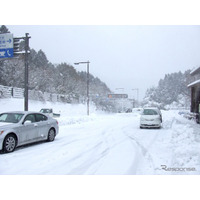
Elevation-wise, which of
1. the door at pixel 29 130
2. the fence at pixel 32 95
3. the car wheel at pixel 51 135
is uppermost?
the fence at pixel 32 95

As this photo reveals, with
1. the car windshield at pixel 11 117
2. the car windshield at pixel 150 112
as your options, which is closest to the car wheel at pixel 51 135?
the car windshield at pixel 11 117

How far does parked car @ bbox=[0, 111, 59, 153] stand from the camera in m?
7.21

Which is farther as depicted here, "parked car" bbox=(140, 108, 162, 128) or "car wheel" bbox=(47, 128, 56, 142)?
"parked car" bbox=(140, 108, 162, 128)

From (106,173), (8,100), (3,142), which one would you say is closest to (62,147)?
(3,142)

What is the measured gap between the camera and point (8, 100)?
25.4 metres

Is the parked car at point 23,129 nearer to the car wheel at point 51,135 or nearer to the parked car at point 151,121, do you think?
the car wheel at point 51,135

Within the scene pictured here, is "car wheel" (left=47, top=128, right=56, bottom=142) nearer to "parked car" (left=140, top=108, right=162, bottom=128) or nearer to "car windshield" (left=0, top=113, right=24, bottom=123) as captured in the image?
"car windshield" (left=0, top=113, right=24, bottom=123)

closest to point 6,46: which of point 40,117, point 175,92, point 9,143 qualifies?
point 40,117

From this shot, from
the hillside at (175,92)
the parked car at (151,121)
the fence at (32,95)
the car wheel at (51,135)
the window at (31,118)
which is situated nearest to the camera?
the window at (31,118)

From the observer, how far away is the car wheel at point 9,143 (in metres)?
7.09

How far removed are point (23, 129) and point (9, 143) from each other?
823 millimetres

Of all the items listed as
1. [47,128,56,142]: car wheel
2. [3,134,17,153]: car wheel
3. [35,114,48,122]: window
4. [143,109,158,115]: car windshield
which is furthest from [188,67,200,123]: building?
[3,134,17,153]: car wheel

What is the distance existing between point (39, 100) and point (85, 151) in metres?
25.4

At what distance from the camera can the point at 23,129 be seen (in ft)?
26.0
